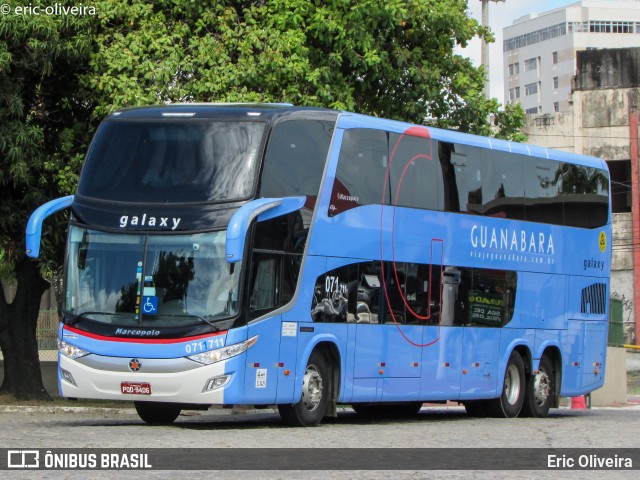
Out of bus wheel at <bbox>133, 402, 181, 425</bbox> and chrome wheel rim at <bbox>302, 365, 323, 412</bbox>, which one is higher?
chrome wheel rim at <bbox>302, 365, 323, 412</bbox>

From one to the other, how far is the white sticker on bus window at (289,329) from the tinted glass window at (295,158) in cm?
161

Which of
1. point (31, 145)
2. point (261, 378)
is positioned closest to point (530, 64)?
point (31, 145)

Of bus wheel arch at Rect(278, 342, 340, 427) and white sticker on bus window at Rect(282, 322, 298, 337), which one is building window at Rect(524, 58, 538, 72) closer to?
bus wheel arch at Rect(278, 342, 340, 427)

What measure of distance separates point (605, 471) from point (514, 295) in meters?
10.3

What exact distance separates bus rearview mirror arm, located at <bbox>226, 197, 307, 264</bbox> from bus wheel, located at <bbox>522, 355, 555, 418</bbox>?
296 inches

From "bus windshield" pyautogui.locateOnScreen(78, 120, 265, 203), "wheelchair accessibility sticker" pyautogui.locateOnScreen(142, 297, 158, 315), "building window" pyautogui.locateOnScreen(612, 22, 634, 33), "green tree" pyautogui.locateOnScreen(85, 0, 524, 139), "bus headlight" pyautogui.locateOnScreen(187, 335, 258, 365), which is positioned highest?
"building window" pyautogui.locateOnScreen(612, 22, 634, 33)

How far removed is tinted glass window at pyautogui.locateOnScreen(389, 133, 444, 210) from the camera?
62.2 ft

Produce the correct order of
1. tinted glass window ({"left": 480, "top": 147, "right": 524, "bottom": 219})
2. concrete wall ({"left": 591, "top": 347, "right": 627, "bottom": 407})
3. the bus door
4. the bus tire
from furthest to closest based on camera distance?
concrete wall ({"left": 591, "top": 347, "right": 627, "bottom": 407}), the bus tire, tinted glass window ({"left": 480, "top": 147, "right": 524, "bottom": 219}), the bus door

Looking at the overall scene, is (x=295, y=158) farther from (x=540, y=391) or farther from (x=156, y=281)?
(x=540, y=391)

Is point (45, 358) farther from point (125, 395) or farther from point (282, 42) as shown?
point (125, 395)

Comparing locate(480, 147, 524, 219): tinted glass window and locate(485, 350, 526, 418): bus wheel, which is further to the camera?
locate(485, 350, 526, 418): bus wheel

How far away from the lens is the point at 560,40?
13450 centimetres

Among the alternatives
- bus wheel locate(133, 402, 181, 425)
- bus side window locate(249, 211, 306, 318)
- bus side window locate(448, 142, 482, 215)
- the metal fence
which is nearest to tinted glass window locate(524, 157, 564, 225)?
bus side window locate(448, 142, 482, 215)

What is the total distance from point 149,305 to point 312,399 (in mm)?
2634
